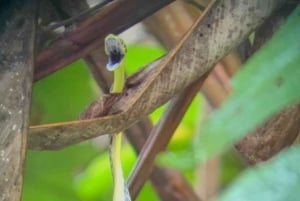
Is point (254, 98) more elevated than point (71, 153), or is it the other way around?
point (254, 98)

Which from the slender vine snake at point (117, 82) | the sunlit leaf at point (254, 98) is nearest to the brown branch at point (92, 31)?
the slender vine snake at point (117, 82)

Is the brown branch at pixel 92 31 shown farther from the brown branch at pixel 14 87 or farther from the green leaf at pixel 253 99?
the green leaf at pixel 253 99

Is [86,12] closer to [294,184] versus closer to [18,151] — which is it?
[18,151]

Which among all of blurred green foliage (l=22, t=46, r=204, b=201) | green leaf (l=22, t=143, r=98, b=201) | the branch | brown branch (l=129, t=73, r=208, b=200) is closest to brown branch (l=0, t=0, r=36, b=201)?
the branch

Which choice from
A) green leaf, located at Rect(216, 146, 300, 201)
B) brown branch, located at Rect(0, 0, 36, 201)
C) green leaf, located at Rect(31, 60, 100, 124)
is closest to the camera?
green leaf, located at Rect(216, 146, 300, 201)

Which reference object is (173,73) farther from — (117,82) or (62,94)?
(62,94)

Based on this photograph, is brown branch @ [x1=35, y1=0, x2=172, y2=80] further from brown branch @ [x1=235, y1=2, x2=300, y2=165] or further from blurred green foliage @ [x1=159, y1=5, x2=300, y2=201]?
blurred green foliage @ [x1=159, y1=5, x2=300, y2=201]

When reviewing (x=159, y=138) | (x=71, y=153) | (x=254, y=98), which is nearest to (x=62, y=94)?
(x=71, y=153)

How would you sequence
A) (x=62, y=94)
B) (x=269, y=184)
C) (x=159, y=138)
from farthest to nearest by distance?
(x=62, y=94) < (x=159, y=138) < (x=269, y=184)
